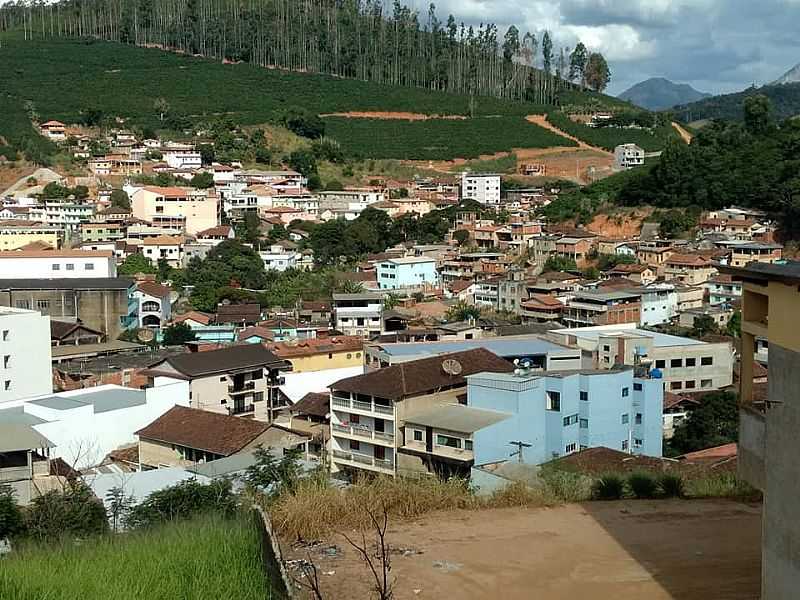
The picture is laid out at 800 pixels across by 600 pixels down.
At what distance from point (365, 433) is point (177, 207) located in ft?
85.3

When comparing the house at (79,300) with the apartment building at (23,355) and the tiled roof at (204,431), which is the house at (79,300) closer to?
the apartment building at (23,355)

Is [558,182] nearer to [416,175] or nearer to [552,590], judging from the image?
[416,175]

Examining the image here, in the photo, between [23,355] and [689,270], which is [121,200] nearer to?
[689,270]

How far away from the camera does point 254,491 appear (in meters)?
5.88

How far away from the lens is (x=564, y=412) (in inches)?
515

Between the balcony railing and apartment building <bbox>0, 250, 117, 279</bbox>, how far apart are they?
588 inches

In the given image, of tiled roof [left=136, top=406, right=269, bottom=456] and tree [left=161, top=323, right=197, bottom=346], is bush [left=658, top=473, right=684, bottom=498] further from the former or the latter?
tree [left=161, top=323, right=197, bottom=346]

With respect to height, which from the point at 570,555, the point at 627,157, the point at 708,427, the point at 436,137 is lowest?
the point at 708,427

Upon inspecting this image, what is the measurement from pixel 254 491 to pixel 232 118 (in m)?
47.9

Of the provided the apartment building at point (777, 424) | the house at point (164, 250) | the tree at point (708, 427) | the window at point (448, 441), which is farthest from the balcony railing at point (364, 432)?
the house at point (164, 250)

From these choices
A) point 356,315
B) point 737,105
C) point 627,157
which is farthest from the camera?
point 737,105

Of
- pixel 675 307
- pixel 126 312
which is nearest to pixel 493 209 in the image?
pixel 675 307

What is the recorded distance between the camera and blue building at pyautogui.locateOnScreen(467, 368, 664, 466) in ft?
40.4

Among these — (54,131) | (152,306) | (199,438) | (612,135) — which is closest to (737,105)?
(612,135)
